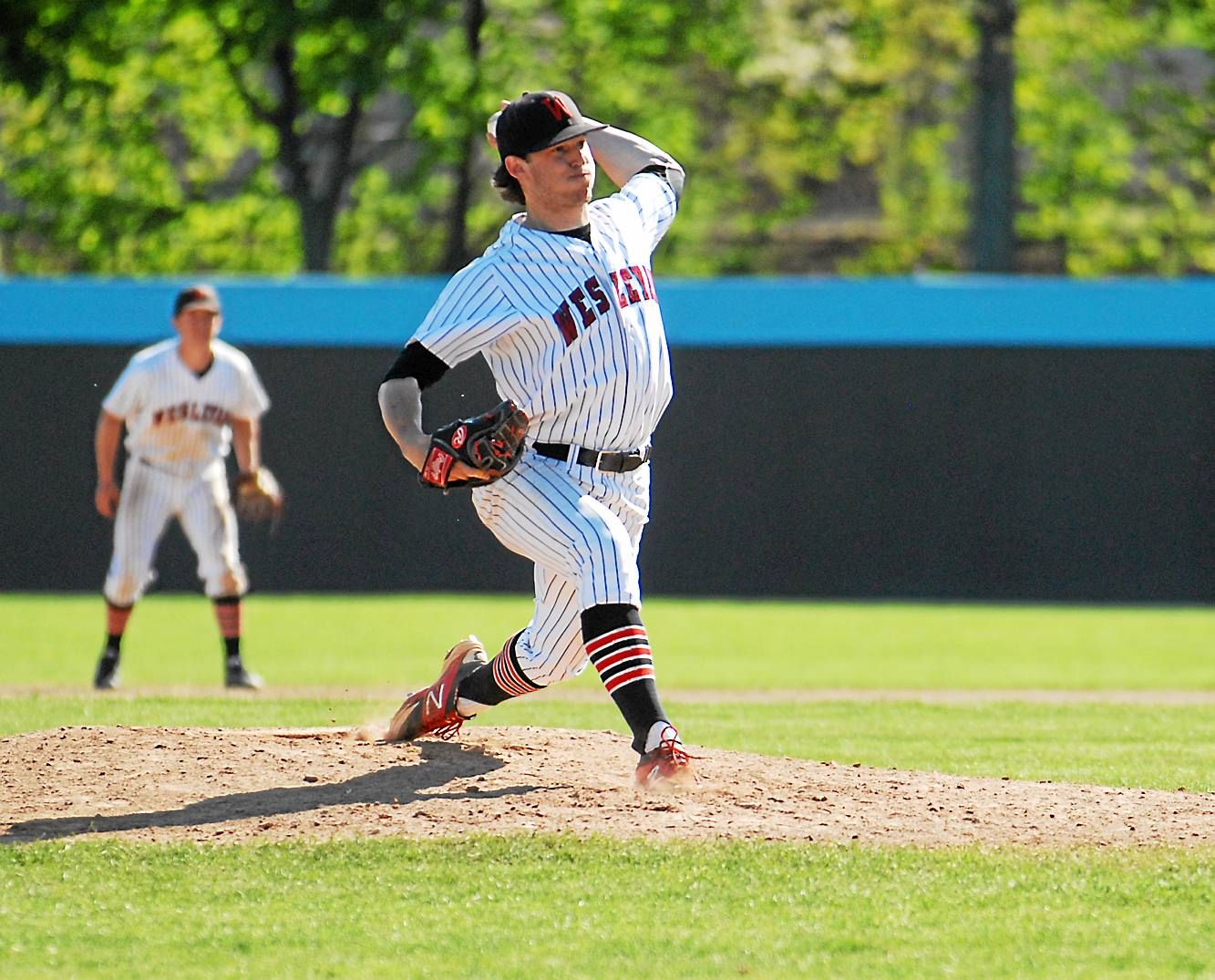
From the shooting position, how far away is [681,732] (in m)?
7.25

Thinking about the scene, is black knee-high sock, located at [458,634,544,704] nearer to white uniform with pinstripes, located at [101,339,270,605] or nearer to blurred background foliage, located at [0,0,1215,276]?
white uniform with pinstripes, located at [101,339,270,605]

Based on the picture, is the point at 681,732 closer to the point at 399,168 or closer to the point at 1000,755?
the point at 1000,755

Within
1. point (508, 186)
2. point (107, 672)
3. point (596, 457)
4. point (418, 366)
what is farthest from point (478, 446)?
point (107, 672)

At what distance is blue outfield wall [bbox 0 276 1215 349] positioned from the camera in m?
14.5

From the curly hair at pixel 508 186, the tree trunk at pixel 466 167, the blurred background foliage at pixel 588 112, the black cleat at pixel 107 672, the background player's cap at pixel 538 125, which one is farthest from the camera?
the tree trunk at pixel 466 167

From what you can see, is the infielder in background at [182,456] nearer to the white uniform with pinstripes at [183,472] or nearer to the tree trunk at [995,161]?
the white uniform with pinstripes at [183,472]

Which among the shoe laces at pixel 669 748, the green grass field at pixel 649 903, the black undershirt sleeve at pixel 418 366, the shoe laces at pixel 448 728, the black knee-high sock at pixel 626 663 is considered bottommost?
the green grass field at pixel 649 903

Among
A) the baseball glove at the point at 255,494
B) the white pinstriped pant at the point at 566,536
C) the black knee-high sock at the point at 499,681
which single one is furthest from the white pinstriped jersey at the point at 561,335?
the baseball glove at the point at 255,494

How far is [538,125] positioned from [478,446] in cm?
93

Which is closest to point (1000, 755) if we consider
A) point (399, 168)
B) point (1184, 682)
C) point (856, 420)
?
point (1184, 682)

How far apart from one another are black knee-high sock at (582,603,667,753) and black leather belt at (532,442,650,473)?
1.41ft

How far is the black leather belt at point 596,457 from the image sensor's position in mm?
4969

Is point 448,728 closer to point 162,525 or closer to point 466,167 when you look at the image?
point 162,525

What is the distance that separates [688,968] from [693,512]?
11311mm
